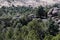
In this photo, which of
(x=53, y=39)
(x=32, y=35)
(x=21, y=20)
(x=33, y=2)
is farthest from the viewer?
(x=33, y=2)

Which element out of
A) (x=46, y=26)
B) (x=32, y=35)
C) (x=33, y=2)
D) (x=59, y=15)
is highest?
(x=32, y=35)

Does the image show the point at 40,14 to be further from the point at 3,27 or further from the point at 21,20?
the point at 3,27

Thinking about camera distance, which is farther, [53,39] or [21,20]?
[21,20]

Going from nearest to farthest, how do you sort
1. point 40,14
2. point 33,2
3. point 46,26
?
point 46,26 < point 40,14 < point 33,2

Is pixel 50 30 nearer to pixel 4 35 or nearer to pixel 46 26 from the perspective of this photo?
pixel 46 26

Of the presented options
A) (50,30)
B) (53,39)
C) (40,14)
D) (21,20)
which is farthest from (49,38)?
(40,14)

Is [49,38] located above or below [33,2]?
above

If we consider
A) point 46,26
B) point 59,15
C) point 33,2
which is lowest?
point 33,2

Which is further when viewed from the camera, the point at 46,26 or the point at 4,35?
the point at 46,26

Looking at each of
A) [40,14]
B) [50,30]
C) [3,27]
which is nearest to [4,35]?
[3,27]
